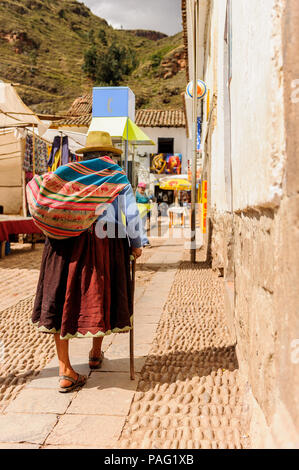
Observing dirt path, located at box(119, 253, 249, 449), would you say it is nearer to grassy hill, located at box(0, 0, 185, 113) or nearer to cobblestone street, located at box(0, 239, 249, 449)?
cobblestone street, located at box(0, 239, 249, 449)

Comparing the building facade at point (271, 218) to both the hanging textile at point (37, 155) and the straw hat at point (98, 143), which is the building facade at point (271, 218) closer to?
the straw hat at point (98, 143)

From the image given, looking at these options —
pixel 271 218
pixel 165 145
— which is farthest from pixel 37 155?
pixel 165 145

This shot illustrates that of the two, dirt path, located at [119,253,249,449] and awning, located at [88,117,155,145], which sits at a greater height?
awning, located at [88,117,155,145]

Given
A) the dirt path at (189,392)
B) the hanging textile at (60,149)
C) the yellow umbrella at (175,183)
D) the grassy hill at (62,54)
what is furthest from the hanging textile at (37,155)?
the grassy hill at (62,54)

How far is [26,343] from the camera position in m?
3.78

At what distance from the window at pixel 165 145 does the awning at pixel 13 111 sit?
20052 millimetres

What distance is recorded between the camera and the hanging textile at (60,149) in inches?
437

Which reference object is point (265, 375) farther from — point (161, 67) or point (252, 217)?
point (161, 67)

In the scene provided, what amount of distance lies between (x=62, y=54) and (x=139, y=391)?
80670 mm

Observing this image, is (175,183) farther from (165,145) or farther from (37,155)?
(37,155)

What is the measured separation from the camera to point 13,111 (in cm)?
980

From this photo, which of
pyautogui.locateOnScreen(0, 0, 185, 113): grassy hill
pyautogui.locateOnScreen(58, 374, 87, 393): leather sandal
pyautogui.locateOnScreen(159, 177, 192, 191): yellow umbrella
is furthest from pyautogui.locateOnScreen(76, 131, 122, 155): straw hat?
pyautogui.locateOnScreen(0, 0, 185, 113): grassy hill

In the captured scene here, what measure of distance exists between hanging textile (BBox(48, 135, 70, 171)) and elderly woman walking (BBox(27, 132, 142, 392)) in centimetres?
853

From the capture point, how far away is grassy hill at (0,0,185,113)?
50.5 meters
